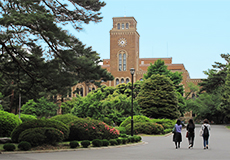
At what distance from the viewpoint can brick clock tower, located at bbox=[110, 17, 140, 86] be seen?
7812 cm

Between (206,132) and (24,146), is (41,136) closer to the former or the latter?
(24,146)

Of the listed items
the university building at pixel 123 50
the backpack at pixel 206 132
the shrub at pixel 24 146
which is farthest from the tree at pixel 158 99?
the university building at pixel 123 50

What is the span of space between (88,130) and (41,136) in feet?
14.0

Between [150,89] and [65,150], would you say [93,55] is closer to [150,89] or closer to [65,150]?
[65,150]

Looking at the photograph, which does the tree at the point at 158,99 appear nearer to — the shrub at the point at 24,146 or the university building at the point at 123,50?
the shrub at the point at 24,146

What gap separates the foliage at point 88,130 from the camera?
18969mm

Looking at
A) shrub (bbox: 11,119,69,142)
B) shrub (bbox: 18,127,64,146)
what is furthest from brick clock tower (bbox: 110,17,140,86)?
shrub (bbox: 18,127,64,146)

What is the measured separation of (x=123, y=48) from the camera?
78.5 metres

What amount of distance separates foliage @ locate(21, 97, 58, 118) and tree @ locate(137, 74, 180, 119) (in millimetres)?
21033

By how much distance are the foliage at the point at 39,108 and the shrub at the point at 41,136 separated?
39.5 metres

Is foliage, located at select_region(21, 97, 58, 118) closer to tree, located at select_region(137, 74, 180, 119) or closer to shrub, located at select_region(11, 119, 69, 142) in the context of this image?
tree, located at select_region(137, 74, 180, 119)

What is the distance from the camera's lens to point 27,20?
1324 centimetres

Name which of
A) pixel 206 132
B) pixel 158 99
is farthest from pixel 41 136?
pixel 158 99

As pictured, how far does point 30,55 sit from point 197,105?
47.7 m
